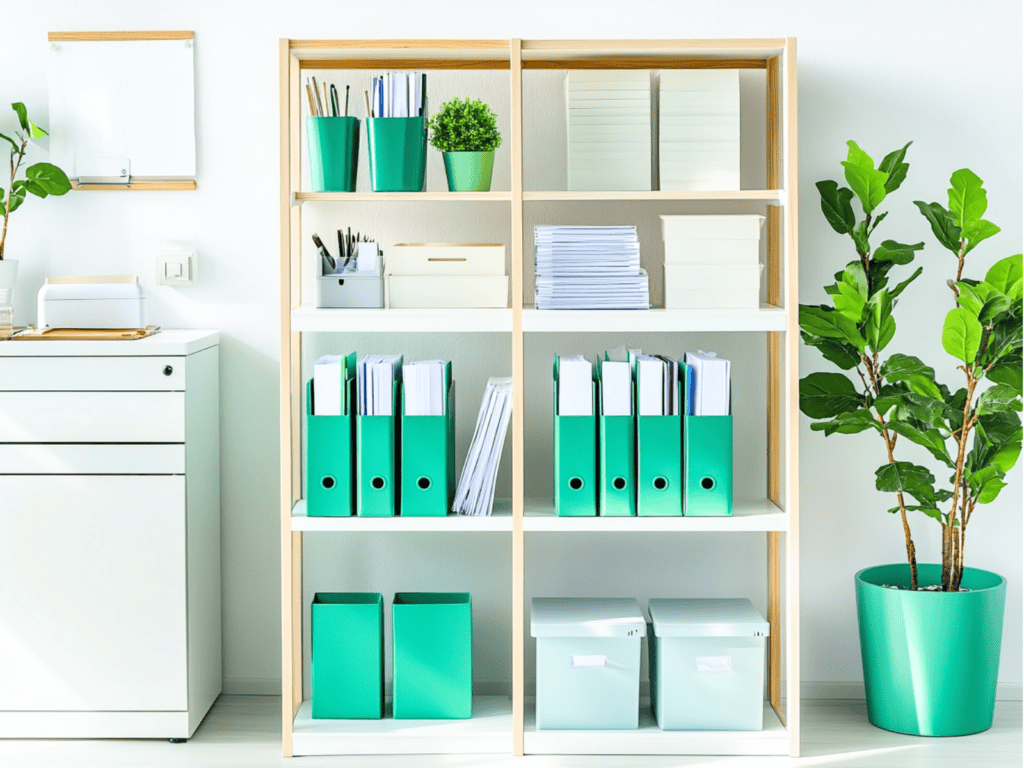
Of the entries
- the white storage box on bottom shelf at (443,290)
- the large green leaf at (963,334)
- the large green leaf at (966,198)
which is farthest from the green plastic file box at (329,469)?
the large green leaf at (966,198)

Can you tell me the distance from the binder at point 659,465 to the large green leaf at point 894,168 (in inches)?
28.0

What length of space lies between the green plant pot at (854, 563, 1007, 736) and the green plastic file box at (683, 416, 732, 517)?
460 millimetres

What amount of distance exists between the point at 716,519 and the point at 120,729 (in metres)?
1.45

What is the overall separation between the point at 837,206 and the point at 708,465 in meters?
0.73

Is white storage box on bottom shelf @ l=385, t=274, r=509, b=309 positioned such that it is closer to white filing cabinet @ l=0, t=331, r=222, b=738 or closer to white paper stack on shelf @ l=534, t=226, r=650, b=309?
white paper stack on shelf @ l=534, t=226, r=650, b=309

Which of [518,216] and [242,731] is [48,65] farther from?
[242,731]

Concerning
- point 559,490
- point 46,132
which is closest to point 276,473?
point 559,490

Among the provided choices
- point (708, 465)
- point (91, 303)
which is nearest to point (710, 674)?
point (708, 465)

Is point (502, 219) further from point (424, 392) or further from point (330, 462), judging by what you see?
point (330, 462)

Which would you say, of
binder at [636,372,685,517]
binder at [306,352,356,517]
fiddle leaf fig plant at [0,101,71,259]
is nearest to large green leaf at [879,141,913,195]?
binder at [636,372,685,517]

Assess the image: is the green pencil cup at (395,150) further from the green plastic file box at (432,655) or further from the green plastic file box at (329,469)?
the green plastic file box at (432,655)

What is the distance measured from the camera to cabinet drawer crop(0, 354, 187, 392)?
2348 millimetres

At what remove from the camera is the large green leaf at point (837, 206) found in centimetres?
252

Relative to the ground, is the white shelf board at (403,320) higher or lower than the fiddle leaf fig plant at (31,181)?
lower
